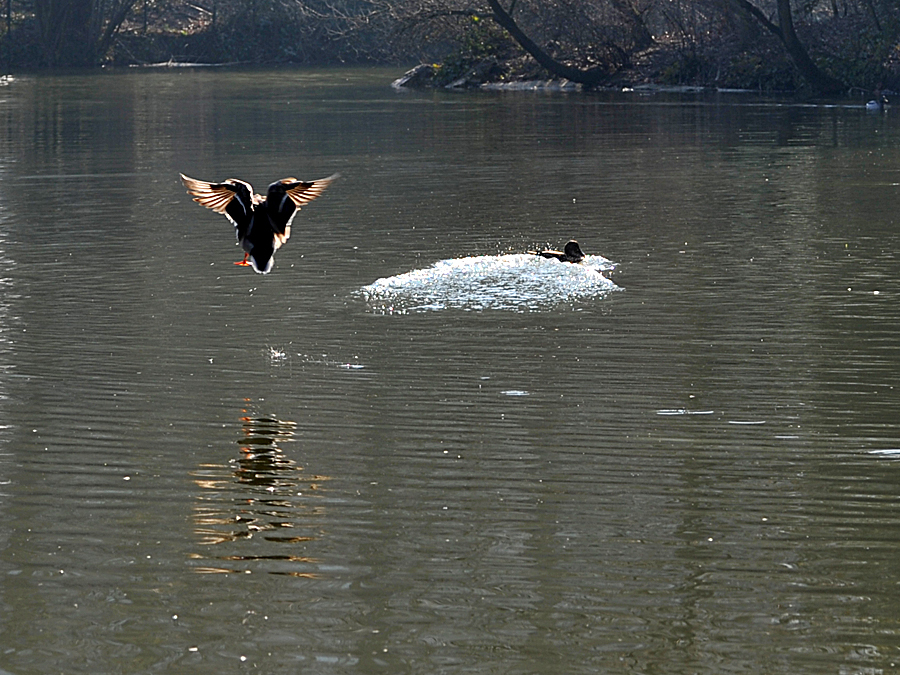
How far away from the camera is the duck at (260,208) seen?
9703 mm

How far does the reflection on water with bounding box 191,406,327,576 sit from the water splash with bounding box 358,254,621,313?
5027 millimetres

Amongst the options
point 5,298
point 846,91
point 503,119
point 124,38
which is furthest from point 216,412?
point 124,38

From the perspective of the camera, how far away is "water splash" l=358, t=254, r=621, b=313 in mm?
14906

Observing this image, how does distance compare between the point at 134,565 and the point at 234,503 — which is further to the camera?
the point at 234,503

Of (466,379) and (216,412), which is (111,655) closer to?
(216,412)

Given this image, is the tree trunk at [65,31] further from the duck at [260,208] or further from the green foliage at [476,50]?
the duck at [260,208]

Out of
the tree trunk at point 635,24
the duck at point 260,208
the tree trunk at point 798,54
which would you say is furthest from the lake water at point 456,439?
the tree trunk at point 635,24

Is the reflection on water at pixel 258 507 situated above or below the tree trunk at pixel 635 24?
below

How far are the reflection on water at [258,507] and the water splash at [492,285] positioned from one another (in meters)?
5.03

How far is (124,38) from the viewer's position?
8225 cm

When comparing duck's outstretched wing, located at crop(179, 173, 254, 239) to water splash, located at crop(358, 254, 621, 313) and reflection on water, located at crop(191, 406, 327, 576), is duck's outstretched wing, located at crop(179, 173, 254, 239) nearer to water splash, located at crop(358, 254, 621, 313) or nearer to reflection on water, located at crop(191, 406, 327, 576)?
reflection on water, located at crop(191, 406, 327, 576)

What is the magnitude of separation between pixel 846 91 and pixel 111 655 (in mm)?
43634

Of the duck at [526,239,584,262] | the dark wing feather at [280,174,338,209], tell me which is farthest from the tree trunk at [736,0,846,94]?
the dark wing feather at [280,174,338,209]

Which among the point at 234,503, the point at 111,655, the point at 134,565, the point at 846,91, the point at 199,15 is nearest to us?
the point at 111,655
